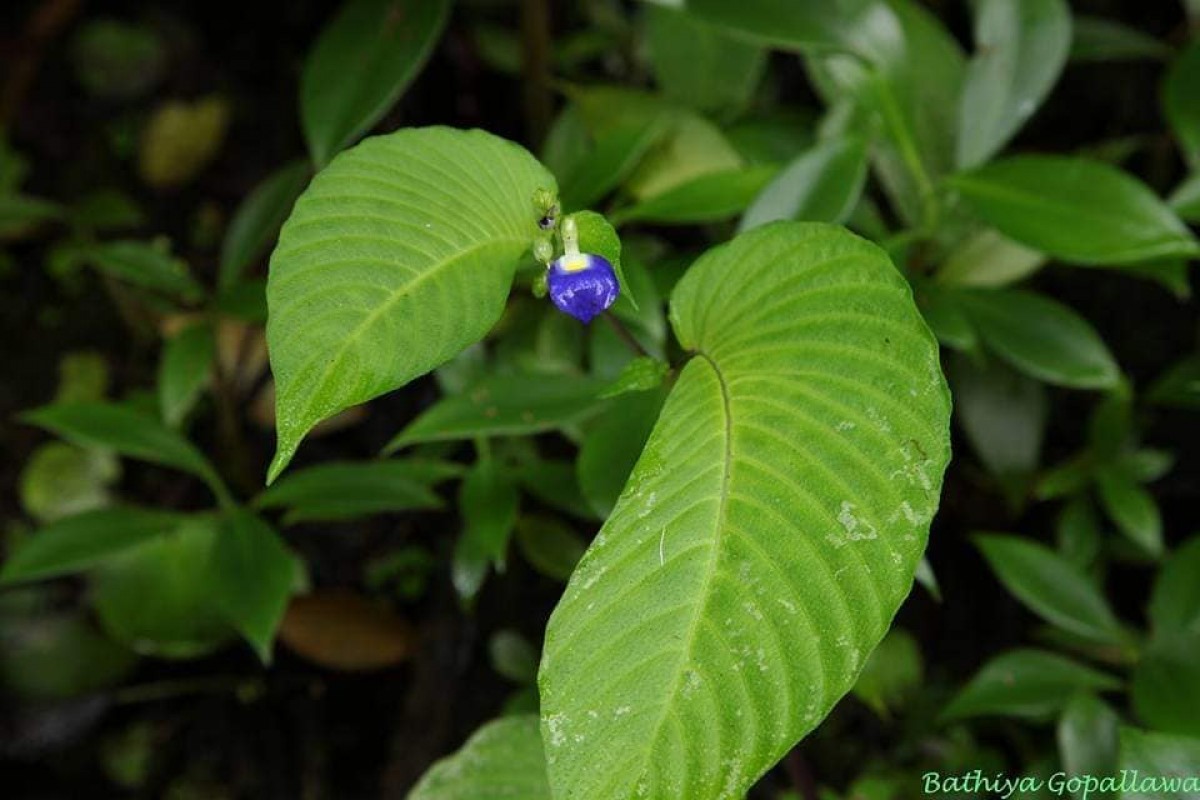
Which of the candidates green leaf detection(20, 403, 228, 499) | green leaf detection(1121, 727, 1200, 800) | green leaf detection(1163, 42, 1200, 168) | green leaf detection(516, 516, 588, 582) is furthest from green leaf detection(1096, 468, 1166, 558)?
green leaf detection(20, 403, 228, 499)

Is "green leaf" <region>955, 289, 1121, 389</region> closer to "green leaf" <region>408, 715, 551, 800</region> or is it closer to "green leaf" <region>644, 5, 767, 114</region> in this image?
"green leaf" <region>644, 5, 767, 114</region>

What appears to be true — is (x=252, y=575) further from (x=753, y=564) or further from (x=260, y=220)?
(x=753, y=564)

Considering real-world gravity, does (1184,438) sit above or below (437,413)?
below

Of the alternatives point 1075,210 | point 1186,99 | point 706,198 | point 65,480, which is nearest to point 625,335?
point 706,198

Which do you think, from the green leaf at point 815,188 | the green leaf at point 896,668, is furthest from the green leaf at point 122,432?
the green leaf at point 896,668

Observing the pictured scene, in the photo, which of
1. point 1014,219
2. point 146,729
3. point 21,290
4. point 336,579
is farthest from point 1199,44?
point 21,290

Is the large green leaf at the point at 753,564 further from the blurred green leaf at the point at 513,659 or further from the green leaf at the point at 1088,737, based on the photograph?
the blurred green leaf at the point at 513,659

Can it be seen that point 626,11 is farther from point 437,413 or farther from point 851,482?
point 851,482
